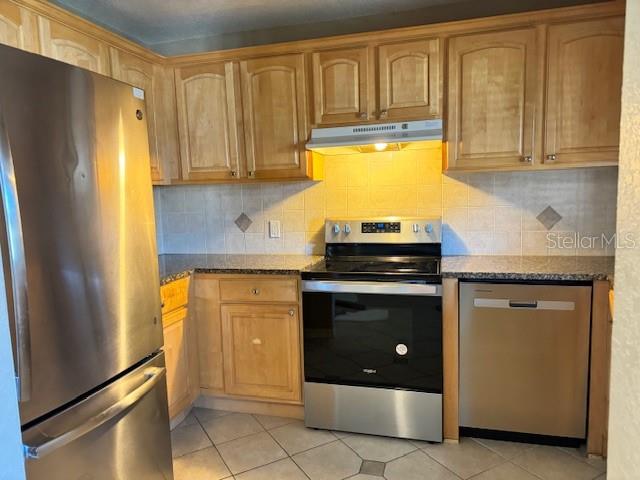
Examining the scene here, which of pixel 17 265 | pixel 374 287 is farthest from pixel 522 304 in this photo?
pixel 17 265

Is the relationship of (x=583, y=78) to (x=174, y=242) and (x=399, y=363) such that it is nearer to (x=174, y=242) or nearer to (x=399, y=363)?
(x=399, y=363)

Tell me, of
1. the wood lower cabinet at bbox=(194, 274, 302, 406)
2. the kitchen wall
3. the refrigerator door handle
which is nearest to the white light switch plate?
the wood lower cabinet at bbox=(194, 274, 302, 406)

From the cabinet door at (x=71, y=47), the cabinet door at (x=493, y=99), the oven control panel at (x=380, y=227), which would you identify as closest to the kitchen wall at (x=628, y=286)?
the cabinet door at (x=493, y=99)

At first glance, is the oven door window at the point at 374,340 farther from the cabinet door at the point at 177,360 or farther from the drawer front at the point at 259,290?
the cabinet door at the point at 177,360

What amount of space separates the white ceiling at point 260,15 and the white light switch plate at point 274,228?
1191mm

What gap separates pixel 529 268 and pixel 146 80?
2388 mm

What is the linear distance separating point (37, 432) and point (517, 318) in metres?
1.99

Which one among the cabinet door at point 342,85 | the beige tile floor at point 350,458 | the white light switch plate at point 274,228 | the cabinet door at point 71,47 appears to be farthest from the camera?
the white light switch plate at point 274,228

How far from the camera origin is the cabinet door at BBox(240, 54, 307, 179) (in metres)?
2.53

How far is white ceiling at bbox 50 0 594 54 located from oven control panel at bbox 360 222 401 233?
4.00ft

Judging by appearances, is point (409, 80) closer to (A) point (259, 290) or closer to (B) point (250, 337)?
(A) point (259, 290)

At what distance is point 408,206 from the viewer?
274cm

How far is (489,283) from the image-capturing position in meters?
2.15

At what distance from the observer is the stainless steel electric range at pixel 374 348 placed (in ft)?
7.26
